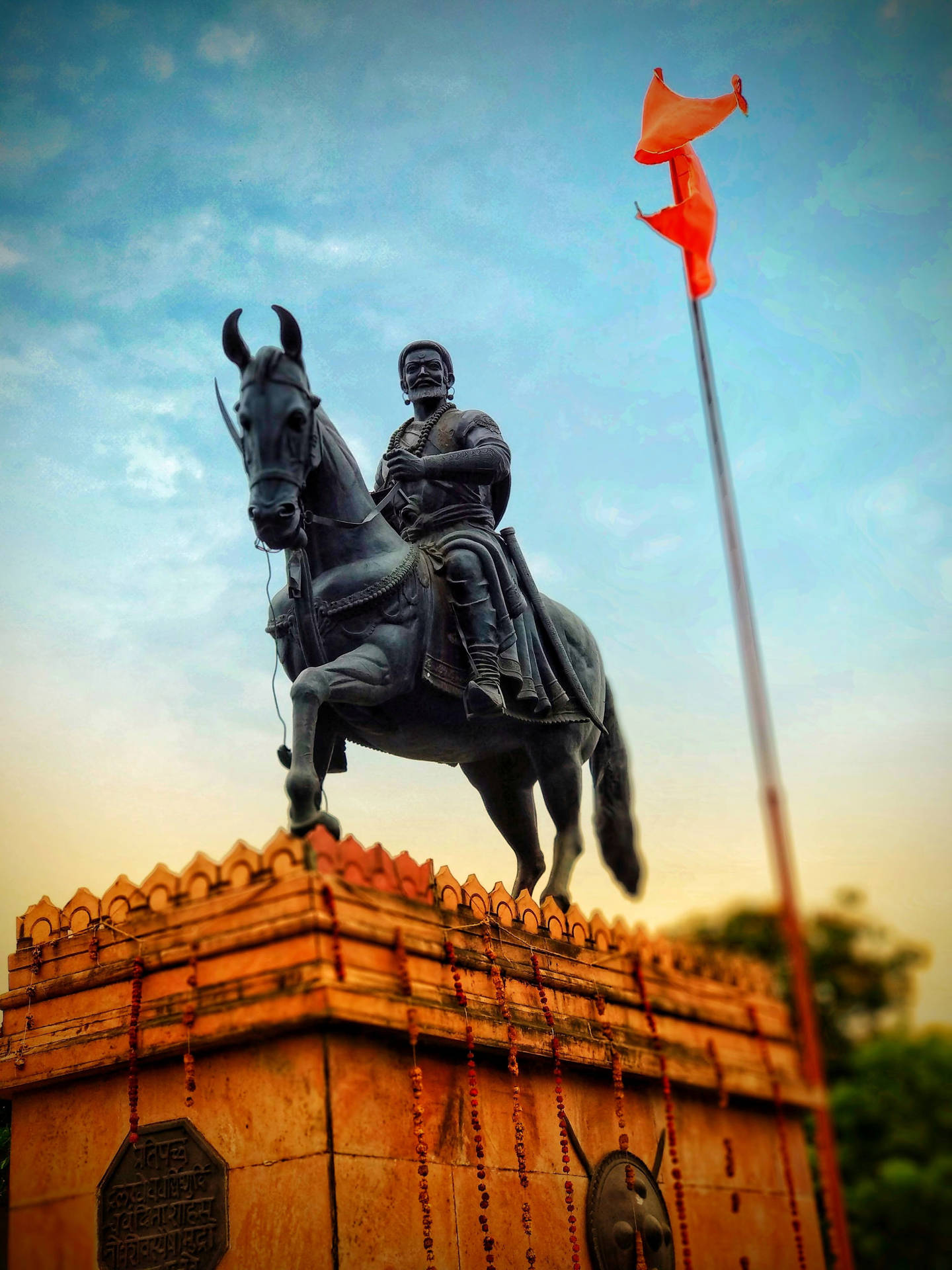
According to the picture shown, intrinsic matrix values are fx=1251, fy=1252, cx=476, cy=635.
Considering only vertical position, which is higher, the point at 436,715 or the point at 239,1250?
the point at 436,715

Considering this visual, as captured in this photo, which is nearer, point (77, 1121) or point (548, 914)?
Result: point (77, 1121)

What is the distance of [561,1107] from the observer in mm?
7199

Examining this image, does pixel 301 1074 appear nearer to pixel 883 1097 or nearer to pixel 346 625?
pixel 346 625

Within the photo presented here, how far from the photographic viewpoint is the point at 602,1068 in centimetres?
772

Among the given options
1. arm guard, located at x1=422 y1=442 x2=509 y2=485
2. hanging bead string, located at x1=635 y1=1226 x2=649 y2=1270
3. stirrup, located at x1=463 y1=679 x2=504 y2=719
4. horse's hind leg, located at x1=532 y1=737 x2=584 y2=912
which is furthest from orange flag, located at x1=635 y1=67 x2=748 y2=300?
hanging bead string, located at x1=635 y1=1226 x2=649 y2=1270

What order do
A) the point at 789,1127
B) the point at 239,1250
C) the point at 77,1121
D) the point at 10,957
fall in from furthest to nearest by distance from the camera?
the point at 789,1127, the point at 10,957, the point at 77,1121, the point at 239,1250

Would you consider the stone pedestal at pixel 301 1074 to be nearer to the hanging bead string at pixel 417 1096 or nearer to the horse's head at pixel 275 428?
the hanging bead string at pixel 417 1096

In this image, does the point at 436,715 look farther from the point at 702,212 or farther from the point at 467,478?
the point at 702,212

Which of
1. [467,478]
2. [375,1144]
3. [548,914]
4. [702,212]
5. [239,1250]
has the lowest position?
[239,1250]

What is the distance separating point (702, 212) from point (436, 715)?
353cm

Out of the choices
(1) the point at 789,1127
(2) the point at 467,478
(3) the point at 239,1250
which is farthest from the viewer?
(1) the point at 789,1127

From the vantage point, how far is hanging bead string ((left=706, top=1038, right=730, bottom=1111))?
873 centimetres

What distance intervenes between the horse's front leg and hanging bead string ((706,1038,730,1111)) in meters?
3.49

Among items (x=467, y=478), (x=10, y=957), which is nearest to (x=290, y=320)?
(x=467, y=478)
